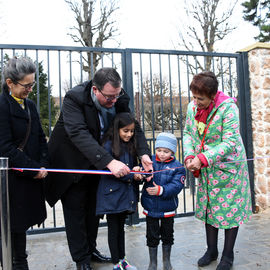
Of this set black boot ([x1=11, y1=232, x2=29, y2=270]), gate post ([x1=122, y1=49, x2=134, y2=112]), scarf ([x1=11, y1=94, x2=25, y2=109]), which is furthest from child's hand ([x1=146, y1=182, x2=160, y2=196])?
gate post ([x1=122, y1=49, x2=134, y2=112])

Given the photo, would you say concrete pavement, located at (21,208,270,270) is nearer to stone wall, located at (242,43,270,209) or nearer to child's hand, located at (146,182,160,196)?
stone wall, located at (242,43,270,209)

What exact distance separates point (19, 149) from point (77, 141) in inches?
16.9

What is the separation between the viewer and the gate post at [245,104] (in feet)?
16.0

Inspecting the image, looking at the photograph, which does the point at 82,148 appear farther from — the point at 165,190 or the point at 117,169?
the point at 165,190

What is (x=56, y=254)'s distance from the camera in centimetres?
346

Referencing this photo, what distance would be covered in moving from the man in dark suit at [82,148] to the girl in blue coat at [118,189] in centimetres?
11

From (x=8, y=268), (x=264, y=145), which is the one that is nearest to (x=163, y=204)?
(x=8, y=268)

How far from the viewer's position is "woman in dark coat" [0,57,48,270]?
2.39 m

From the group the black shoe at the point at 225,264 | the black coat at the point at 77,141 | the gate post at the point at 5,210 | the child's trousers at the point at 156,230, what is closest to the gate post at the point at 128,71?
the black coat at the point at 77,141

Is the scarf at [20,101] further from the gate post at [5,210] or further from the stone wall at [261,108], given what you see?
the stone wall at [261,108]

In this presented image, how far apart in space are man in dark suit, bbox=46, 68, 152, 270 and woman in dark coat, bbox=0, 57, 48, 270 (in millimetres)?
230

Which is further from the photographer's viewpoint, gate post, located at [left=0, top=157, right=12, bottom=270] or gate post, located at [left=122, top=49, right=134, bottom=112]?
gate post, located at [left=122, top=49, right=134, bottom=112]

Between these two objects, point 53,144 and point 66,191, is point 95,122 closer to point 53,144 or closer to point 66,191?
point 53,144

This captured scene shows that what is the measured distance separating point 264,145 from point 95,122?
307 cm
